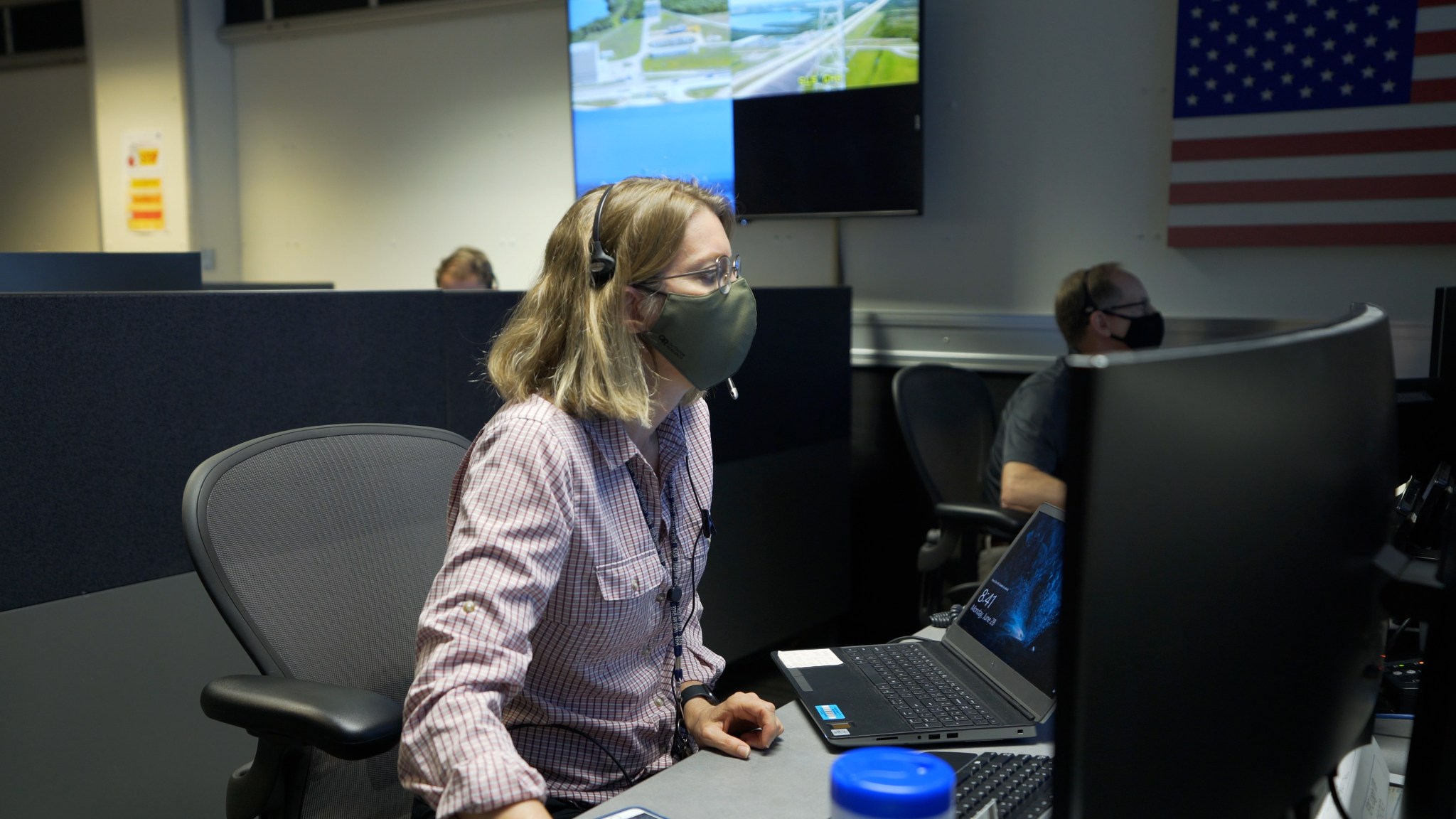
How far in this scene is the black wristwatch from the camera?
1184 mm

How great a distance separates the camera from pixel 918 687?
1130 millimetres

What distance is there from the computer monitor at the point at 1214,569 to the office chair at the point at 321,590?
2.31ft

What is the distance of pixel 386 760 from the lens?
1211 mm

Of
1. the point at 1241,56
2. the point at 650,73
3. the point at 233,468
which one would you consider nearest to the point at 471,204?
Result: the point at 650,73

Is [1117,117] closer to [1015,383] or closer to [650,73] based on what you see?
[1015,383]

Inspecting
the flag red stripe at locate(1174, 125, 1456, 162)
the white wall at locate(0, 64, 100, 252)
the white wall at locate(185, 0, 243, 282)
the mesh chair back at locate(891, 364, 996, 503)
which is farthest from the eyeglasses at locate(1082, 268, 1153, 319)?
the white wall at locate(0, 64, 100, 252)

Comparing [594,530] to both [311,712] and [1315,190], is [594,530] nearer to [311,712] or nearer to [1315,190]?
[311,712]

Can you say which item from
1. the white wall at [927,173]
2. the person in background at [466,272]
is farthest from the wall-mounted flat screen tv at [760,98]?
the person in background at [466,272]

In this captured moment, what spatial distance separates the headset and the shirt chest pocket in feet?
0.95

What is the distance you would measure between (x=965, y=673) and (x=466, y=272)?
295 cm

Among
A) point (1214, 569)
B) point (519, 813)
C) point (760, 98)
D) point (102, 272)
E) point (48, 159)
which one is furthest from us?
point (48, 159)

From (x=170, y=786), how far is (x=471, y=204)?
9.32ft

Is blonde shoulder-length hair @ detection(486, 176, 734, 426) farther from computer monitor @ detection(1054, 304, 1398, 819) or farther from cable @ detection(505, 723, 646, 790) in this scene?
computer monitor @ detection(1054, 304, 1398, 819)

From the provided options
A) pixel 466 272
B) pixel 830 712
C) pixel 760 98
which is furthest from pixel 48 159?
pixel 830 712
